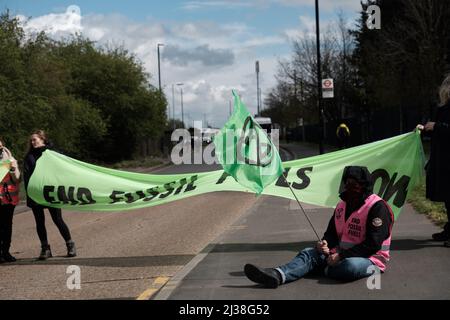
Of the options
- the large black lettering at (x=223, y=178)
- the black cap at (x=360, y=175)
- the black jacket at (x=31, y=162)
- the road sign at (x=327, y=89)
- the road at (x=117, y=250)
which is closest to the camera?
the black cap at (x=360, y=175)

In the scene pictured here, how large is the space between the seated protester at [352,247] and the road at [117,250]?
4.56 feet

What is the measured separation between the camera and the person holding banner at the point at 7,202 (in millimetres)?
8703

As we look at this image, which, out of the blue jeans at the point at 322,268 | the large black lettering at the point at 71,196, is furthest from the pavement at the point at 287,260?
the large black lettering at the point at 71,196

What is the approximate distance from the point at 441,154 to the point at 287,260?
2.31 metres

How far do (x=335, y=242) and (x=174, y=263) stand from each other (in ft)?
8.29

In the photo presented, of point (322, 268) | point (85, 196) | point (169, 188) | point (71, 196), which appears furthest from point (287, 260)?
point (71, 196)

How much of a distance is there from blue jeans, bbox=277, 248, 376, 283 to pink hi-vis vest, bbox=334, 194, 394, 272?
7.4 inches

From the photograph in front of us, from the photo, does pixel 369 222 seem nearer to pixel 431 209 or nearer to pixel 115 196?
pixel 115 196

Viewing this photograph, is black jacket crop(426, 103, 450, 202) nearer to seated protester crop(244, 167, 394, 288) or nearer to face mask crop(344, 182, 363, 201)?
seated protester crop(244, 167, 394, 288)

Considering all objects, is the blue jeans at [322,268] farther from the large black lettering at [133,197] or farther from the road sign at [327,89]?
the road sign at [327,89]

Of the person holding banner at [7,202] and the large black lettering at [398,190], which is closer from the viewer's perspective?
the large black lettering at [398,190]

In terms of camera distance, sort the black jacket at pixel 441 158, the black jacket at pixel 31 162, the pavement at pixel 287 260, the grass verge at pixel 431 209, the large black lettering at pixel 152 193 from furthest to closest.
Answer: the grass verge at pixel 431 209, the black jacket at pixel 31 162, the large black lettering at pixel 152 193, the black jacket at pixel 441 158, the pavement at pixel 287 260

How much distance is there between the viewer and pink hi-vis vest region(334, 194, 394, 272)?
6.16m

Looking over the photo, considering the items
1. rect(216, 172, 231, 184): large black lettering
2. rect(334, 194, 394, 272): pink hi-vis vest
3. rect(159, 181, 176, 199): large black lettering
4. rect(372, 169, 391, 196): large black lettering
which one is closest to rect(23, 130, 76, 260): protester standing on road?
rect(159, 181, 176, 199): large black lettering
